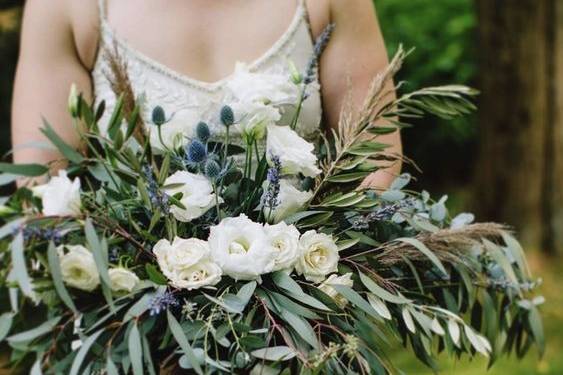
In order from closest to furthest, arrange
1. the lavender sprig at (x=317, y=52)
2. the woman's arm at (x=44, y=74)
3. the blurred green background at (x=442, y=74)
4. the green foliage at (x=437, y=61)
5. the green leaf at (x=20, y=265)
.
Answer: the green leaf at (x=20, y=265)
the lavender sprig at (x=317, y=52)
the woman's arm at (x=44, y=74)
the blurred green background at (x=442, y=74)
the green foliage at (x=437, y=61)

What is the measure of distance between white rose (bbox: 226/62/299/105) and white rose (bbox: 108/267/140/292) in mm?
393

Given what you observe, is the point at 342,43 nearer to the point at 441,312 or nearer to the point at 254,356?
the point at 441,312

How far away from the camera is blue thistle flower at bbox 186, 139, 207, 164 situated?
1.66 m

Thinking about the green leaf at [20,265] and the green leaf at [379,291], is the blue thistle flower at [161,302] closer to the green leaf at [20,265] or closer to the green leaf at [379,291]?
the green leaf at [20,265]

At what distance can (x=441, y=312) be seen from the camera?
187 cm

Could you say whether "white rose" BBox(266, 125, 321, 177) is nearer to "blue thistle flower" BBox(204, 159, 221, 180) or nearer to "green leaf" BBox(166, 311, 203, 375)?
"blue thistle flower" BBox(204, 159, 221, 180)

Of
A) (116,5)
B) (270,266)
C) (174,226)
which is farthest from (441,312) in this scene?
(116,5)

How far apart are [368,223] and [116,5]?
0.77 meters

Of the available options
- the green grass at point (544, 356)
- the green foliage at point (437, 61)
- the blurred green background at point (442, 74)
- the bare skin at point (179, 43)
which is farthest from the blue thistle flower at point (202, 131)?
the green foliage at point (437, 61)

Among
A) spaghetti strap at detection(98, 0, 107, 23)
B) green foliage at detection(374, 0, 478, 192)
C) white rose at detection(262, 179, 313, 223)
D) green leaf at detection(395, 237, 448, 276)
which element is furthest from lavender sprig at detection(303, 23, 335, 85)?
green foliage at detection(374, 0, 478, 192)

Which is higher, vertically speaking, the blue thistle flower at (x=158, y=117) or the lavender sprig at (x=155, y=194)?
the blue thistle flower at (x=158, y=117)

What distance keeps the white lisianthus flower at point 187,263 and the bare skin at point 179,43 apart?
1.81 ft

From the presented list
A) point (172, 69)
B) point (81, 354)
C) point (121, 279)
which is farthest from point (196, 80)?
point (81, 354)

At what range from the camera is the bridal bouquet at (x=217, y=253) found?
1554 millimetres
